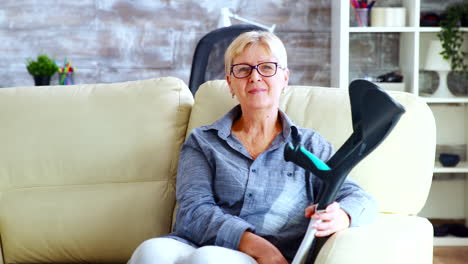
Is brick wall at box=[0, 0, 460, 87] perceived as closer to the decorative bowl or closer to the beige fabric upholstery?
the decorative bowl

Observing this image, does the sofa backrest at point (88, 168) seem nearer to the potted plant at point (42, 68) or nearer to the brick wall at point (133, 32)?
the potted plant at point (42, 68)

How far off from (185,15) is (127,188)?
2.06 m

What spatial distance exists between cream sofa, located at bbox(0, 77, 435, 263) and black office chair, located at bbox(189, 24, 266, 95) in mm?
889

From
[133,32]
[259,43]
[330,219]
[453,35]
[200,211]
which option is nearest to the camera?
[330,219]

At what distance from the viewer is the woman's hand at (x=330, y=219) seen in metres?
1.42

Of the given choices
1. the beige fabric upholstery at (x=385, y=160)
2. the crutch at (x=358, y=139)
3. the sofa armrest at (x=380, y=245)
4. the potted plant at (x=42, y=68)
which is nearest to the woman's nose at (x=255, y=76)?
the beige fabric upholstery at (x=385, y=160)

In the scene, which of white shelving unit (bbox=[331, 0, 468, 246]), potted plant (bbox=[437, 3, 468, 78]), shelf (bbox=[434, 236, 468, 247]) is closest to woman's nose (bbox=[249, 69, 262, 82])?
white shelving unit (bbox=[331, 0, 468, 246])

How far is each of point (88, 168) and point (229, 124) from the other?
55cm

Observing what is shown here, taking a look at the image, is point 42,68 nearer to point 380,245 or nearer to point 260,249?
point 260,249

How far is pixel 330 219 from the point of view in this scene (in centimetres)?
146

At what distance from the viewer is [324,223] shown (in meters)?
1.44

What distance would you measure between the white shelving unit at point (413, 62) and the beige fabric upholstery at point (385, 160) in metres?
1.60

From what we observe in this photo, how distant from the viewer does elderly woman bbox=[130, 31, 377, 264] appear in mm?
1579

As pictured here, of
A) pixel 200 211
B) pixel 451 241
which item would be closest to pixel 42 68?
pixel 200 211
